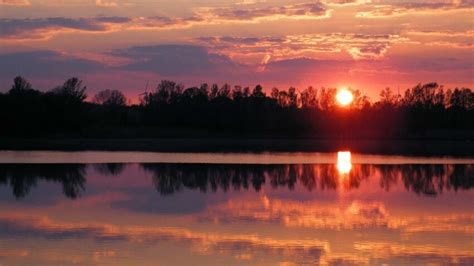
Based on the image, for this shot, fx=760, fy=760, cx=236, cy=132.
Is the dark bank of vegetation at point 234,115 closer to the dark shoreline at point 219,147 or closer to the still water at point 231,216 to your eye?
the dark shoreline at point 219,147

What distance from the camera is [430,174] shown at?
2961 centimetres

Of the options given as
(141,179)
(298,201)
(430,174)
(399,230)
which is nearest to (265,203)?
(298,201)

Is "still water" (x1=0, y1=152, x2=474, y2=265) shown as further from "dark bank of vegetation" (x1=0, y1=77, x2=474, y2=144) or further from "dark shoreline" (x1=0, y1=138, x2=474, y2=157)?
"dark bank of vegetation" (x1=0, y1=77, x2=474, y2=144)

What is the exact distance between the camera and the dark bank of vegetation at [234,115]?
67375 millimetres

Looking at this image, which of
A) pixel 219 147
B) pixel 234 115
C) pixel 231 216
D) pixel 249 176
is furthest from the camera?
pixel 234 115

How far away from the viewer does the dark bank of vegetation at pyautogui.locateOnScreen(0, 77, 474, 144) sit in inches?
2653

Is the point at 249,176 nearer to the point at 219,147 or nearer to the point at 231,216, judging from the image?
the point at 231,216

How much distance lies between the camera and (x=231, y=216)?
16938 millimetres

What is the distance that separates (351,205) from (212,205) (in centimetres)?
359

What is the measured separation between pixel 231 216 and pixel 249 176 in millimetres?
10660

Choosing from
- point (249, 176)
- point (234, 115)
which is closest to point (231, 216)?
point (249, 176)

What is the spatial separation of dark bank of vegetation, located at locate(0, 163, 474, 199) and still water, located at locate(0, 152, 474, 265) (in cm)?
6

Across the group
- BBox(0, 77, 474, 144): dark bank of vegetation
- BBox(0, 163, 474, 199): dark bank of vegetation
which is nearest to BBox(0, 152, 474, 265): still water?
BBox(0, 163, 474, 199): dark bank of vegetation

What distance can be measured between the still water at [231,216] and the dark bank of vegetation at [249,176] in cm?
6
